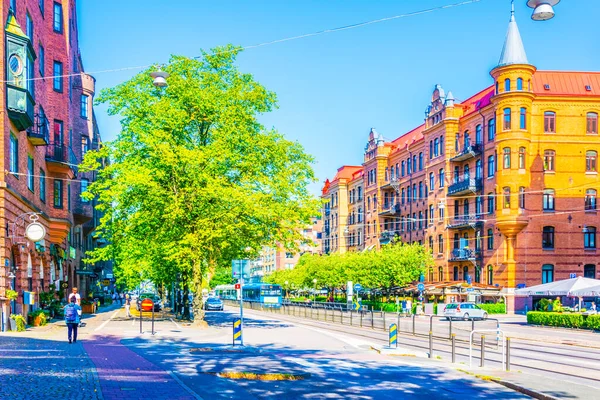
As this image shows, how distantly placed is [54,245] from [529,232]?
35645 mm

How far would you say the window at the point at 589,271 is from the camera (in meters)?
53.5

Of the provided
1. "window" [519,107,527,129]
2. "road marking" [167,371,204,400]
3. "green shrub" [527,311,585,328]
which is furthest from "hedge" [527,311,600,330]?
"road marking" [167,371,204,400]

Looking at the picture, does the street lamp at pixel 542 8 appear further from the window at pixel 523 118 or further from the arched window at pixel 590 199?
A: the arched window at pixel 590 199

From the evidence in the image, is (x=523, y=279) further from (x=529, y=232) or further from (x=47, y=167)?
(x=47, y=167)

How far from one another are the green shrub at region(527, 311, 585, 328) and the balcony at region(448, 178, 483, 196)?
1798 cm

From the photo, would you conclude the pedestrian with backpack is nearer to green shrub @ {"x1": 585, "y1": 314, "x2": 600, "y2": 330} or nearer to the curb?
the curb

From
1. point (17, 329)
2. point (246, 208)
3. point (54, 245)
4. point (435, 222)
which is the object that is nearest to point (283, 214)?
point (246, 208)

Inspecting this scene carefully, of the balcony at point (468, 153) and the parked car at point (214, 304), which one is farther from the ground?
the balcony at point (468, 153)

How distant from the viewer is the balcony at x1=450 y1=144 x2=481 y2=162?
56809mm

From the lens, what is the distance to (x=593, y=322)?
3447 cm

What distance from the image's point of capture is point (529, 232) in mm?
52906

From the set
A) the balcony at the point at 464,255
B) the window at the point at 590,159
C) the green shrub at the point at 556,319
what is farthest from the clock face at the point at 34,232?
the window at the point at 590,159

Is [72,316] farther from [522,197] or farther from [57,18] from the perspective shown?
[522,197]

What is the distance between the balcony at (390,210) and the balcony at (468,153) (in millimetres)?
15458
